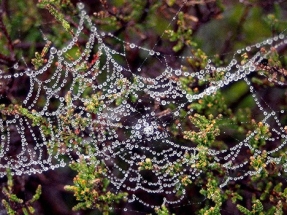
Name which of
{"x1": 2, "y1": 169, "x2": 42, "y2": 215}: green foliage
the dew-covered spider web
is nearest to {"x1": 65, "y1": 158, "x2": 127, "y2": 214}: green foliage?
the dew-covered spider web

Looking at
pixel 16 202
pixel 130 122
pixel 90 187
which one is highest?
pixel 130 122

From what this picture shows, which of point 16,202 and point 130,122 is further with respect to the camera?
point 130,122

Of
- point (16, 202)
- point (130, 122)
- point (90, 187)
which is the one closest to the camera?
point (90, 187)

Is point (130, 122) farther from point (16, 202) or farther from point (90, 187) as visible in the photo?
point (16, 202)

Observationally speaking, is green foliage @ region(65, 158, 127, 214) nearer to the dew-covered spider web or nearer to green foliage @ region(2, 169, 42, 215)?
the dew-covered spider web

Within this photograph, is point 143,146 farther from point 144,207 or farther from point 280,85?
point 280,85

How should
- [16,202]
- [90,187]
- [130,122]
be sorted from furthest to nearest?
[130,122]
[16,202]
[90,187]

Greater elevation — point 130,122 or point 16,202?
point 130,122

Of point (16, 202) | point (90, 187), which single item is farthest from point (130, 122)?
point (16, 202)
